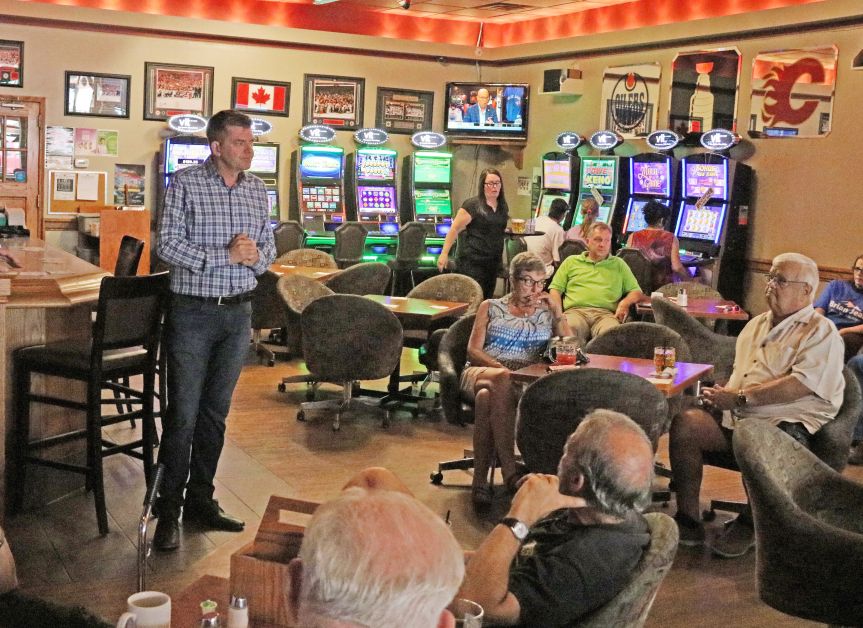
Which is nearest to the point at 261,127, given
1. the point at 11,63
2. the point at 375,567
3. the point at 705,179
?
the point at 11,63

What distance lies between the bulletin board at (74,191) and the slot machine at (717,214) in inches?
236

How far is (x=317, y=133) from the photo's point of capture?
1184 centimetres

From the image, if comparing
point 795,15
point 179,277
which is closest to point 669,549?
point 179,277

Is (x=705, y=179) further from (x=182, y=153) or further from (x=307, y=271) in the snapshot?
(x=182, y=153)

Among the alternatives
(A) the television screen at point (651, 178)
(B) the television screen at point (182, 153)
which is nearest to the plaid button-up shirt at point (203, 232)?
(A) the television screen at point (651, 178)

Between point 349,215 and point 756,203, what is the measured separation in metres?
4.71

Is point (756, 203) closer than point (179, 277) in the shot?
No

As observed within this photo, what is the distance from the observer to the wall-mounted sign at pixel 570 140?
1164 centimetres

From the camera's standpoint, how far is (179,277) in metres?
4.23

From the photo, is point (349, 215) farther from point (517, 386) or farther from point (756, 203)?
point (517, 386)

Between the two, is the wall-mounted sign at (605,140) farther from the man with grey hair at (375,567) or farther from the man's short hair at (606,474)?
the man with grey hair at (375,567)

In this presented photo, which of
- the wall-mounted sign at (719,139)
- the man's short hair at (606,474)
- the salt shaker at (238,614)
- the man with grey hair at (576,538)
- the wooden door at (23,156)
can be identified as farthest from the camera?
the wooden door at (23,156)

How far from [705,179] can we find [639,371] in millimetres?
5679

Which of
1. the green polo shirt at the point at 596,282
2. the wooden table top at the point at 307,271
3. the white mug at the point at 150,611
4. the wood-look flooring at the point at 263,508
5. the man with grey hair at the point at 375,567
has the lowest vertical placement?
the wood-look flooring at the point at 263,508
